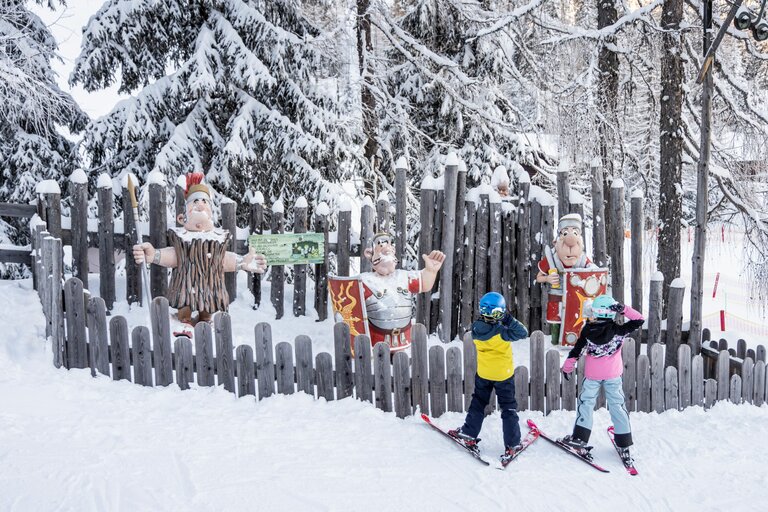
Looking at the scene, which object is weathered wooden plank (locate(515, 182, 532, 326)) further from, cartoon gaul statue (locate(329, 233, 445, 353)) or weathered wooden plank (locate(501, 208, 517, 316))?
cartoon gaul statue (locate(329, 233, 445, 353))

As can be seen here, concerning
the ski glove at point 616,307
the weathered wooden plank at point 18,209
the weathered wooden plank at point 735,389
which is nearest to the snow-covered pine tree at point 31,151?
the weathered wooden plank at point 18,209

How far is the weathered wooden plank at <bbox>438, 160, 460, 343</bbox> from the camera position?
19.5ft

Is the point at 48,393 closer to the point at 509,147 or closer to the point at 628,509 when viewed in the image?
the point at 628,509

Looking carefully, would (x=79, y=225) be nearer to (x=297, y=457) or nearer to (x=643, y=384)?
(x=297, y=457)

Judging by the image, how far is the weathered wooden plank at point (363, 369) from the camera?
4.42 metres

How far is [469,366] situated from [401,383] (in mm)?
578

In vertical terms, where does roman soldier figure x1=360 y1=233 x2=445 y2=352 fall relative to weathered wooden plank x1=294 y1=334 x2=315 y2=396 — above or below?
above

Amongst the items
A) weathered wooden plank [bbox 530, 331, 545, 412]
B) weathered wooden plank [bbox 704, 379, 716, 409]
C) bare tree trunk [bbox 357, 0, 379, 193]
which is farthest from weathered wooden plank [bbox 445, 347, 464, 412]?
bare tree trunk [bbox 357, 0, 379, 193]

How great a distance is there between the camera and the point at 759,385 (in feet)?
16.6

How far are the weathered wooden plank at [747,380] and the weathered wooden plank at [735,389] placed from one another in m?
0.06

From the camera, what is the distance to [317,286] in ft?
20.9

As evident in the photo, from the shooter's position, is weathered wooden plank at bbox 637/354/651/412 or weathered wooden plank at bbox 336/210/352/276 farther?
weathered wooden plank at bbox 336/210/352/276

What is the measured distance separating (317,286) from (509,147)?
6413 mm

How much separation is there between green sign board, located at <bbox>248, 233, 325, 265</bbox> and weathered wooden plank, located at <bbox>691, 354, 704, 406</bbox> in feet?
12.7
